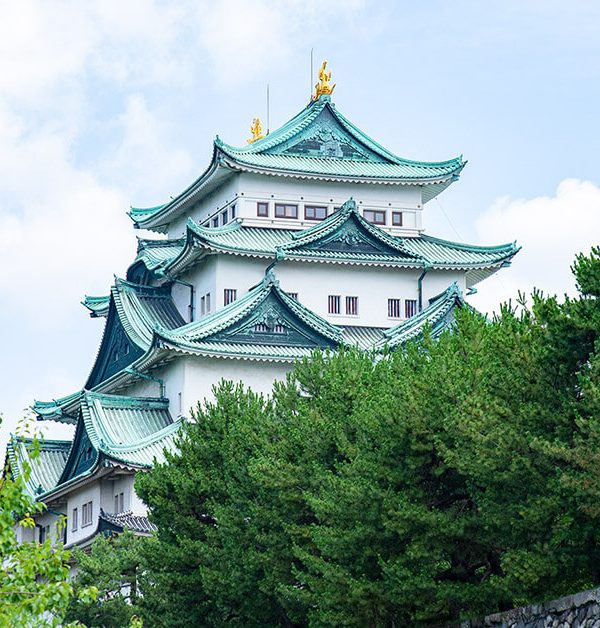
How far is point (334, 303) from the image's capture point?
65.1 m

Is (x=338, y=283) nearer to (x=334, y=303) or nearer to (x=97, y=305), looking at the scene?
(x=334, y=303)

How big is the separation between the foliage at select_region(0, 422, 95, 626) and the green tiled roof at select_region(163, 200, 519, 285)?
136 feet

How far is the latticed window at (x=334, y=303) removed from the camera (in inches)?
2557

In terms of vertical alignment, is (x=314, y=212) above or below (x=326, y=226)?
above

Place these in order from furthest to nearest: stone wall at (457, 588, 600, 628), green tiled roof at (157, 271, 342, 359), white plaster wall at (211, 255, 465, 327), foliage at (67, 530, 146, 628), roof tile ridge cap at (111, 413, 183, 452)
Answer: white plaster wall at (211, 255, 465, 327) < green tiled roof at (157, 271, 342, 359) < roof tile ridge cap at (111, 413, 183, 452) < foliage at (67, 530, 146, 628) < stone wall at (457, 588, 600, 628)

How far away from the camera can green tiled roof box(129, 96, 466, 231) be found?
65.8 meters

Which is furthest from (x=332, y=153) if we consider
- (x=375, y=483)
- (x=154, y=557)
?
(x=375, y=483)

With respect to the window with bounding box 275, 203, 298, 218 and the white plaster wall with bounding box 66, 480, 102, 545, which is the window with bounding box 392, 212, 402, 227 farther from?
the white plaster wall with bounding box 66, 480, 102, 545

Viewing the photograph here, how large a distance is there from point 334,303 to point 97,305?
14.8 metres

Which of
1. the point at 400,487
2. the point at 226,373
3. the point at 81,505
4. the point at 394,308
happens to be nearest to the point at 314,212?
the point at 394,308

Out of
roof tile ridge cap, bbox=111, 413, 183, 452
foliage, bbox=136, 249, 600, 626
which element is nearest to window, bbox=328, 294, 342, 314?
roof tile ridge cap, bbox=111, 413, 183, 452

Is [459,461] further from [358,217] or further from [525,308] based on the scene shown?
[358,217]

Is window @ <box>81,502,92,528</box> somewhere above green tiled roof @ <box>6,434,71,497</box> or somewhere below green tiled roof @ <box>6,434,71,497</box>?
below

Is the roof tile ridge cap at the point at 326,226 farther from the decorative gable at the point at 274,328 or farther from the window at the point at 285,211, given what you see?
the decorative gable at the point at 274,328
